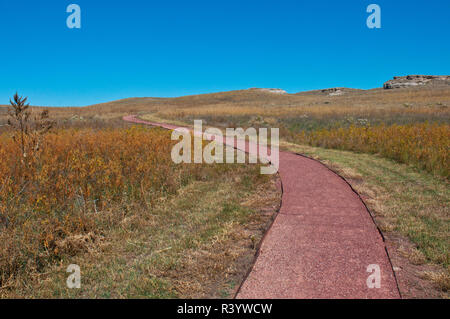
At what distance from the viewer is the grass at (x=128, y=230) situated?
3.03m

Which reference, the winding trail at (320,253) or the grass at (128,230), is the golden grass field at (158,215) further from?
the winding trail at (320,253)

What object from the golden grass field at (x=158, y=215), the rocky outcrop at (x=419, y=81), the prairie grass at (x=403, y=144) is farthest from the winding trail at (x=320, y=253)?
the rocky outcrop at (x=419, y=81)

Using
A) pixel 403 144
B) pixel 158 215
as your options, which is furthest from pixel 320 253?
pixel 403 144

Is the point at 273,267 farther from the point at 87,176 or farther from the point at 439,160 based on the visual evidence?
the point at 439,160

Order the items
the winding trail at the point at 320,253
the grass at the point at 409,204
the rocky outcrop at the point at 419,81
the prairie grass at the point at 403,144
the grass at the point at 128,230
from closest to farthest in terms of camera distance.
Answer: the winding trail at the point at 320,253
the grass at the point at 128,230
the grass at the point at 409,204
the prairie grass at the point at 403,144
the rocky outcrop at the point at 419,81

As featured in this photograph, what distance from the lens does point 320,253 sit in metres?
3.51

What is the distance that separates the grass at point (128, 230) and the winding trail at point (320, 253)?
0.25 metres

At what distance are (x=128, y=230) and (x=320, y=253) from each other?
290 cm

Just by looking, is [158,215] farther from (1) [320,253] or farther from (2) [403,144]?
(2) [403,144]

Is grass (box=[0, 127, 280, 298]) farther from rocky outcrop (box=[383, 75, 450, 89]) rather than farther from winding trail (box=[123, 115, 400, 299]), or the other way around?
rocky outcrop (box=[383, 75, 450, 89])

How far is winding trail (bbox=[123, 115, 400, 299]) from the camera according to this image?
2799 mm

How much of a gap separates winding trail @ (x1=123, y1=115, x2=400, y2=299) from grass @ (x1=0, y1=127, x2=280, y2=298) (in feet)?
0.83

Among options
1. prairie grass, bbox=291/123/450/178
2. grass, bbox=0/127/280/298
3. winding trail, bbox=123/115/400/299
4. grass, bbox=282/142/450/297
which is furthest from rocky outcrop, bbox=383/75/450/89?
grass, bbox=0/127/280/298
